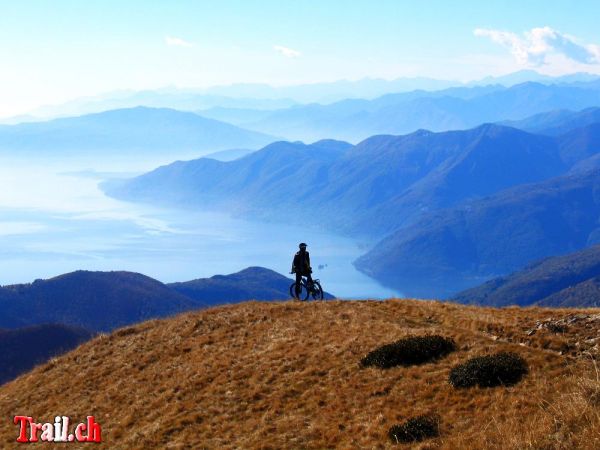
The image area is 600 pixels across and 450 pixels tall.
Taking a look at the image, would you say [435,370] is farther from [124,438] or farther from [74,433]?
[74,433]

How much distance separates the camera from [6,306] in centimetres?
17112

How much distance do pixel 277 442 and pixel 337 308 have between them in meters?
14.2

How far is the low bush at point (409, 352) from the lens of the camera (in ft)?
73.0

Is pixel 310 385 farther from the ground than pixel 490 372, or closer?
closer

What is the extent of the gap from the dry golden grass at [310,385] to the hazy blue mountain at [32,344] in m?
87.5

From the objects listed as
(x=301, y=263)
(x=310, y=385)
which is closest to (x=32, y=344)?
(x=301, y=263)

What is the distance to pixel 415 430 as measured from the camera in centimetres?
1700

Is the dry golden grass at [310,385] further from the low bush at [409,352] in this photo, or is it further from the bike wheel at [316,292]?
the bike wheel at [316,292]

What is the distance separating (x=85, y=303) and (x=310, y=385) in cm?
17667

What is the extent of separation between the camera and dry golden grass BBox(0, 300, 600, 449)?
17.1 m

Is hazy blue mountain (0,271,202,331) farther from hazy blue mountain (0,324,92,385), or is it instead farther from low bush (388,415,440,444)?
low bush (388,415,440,444)

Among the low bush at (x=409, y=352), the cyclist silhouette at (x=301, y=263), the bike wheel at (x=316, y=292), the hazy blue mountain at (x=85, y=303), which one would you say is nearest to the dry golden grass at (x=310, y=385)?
the low bush at (x=409, y=352)

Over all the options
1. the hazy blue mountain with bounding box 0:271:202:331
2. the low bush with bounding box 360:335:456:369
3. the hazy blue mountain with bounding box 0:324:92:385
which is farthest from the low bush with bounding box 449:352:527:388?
the hazy blue mountain with bounding box 0:271:202:331

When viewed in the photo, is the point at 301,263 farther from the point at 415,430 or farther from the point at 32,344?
the point at 32,344
